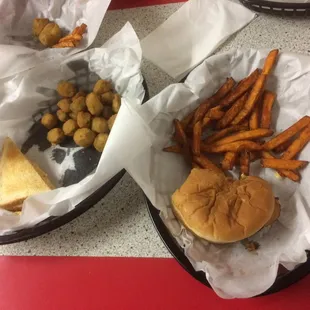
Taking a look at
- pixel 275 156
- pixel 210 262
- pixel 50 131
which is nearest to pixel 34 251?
pixel 50 131

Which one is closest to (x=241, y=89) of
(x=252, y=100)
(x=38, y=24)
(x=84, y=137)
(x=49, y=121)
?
(x=252, y=100)

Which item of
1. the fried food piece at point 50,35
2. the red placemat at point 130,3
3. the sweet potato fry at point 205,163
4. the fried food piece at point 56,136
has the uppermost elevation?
the red placemat at point 130,3

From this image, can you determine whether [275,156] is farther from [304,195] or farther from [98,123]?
[98,123]

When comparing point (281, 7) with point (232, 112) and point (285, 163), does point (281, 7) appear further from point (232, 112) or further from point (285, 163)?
point (285, 163)

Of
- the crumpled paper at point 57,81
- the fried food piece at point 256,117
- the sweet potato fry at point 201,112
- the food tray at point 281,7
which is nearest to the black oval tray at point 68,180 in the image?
the crumpled paper at point 57,81

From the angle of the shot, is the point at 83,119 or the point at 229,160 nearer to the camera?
the point at 229,160

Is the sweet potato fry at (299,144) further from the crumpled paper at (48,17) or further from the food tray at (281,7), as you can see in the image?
the crumpled paper at (48,17)
